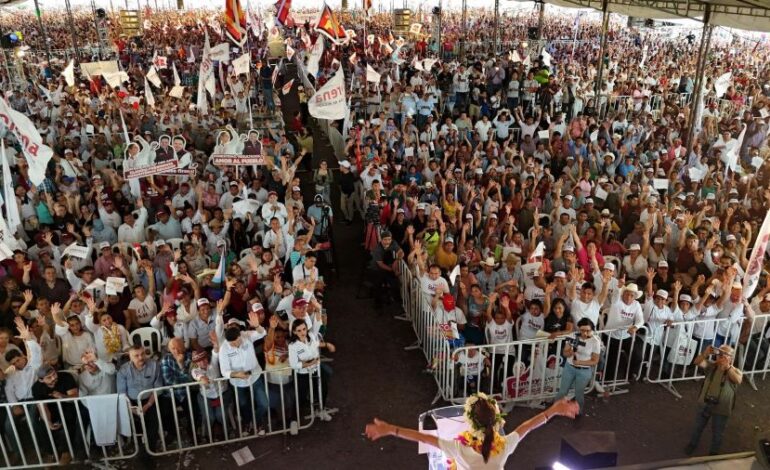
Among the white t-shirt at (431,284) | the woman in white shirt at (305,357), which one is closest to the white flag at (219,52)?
the white t-shirt at (431,284)

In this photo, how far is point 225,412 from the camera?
7.33 metres

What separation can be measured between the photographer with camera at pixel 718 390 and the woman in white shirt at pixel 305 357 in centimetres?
434

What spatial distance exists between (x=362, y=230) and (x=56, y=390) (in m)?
7.74

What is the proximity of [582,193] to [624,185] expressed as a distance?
969 millimetres

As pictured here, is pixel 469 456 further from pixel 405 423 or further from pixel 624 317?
pixel 624 317

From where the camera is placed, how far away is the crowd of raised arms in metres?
7.35

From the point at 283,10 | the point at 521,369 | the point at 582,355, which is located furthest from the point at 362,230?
the point at 283,10

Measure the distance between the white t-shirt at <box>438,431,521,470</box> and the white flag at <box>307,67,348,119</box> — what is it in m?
8.32

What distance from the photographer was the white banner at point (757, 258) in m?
6.84

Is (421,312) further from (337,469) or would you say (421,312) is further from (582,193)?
(582,193)

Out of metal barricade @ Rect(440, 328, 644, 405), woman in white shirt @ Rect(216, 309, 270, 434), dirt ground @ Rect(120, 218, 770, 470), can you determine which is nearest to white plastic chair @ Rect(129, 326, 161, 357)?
woman in white shirt @ Rect(216, 309, 270, 434)

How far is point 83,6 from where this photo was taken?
3342 inches

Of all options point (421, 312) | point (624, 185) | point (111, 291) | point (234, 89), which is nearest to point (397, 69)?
point (234, 89)

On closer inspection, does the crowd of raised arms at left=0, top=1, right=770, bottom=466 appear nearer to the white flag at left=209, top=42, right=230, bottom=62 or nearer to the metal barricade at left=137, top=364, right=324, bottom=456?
the metal barricade at left=137, top=364, right=324, bottom=456
